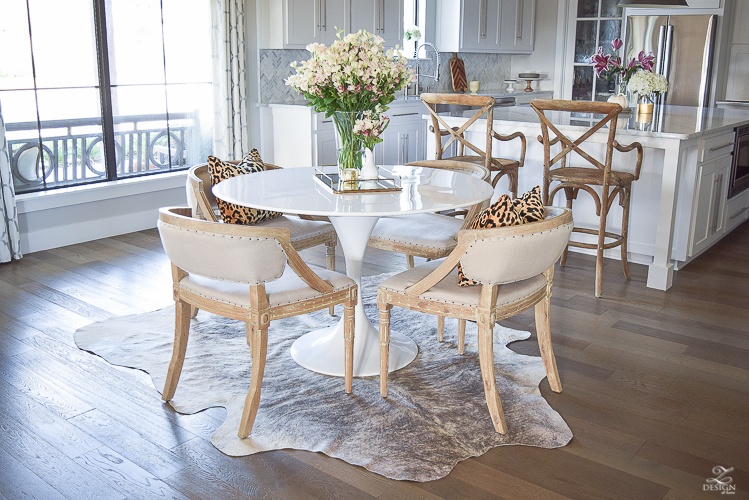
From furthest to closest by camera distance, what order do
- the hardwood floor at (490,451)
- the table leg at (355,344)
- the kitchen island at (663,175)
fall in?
1. the kitchen island at (663,175)
2. the table leg at (355,344)
3. the hardwood floor at (490,451)

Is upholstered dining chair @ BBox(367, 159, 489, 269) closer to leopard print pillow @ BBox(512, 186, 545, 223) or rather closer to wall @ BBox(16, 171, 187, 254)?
leopard print pillow @ BBox(512, 186, 545, 223)

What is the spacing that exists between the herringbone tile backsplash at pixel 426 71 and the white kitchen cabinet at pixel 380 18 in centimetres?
54

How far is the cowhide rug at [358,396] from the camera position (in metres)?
2.26

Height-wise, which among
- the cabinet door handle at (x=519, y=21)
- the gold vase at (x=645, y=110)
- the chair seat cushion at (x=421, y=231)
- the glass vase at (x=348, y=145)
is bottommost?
→ the chair seat cushion at (x=421, y=231)

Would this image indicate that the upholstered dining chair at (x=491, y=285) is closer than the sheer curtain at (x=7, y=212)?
Yes

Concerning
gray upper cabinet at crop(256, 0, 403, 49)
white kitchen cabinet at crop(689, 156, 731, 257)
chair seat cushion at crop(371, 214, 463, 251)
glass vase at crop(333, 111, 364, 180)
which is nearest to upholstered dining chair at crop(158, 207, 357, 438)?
glass vase at crop(333, 111, 364, 180)

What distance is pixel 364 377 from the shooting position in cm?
275

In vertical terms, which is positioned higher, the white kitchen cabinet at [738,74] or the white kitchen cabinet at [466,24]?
the white kitchen cabinet at [466,24]

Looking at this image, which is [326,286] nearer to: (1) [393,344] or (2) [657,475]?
(1) [393,344]

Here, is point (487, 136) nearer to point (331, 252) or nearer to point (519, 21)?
point (331, 252)

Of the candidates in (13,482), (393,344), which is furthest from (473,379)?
(13,482)

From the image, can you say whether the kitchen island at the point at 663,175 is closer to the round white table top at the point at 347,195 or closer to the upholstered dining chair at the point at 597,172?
the upholstered dining chair at the point at 597,172

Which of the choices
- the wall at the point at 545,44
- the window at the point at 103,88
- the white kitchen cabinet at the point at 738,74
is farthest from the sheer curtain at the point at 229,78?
the white kitchen cabinet at the point at 738,74

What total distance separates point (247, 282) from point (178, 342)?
0.49m
